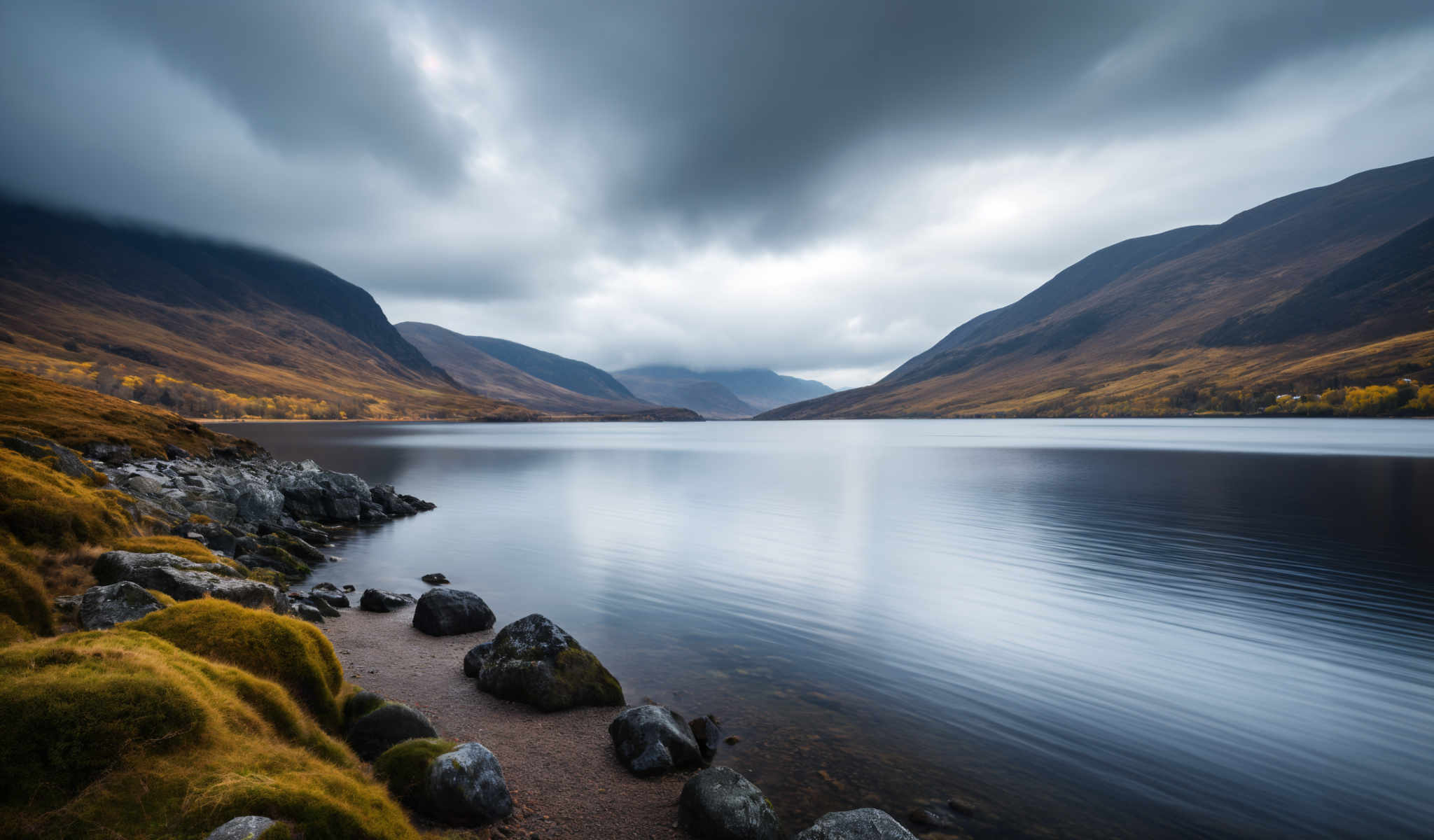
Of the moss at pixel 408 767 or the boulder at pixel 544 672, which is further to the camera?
the boulder at pixel 544 672

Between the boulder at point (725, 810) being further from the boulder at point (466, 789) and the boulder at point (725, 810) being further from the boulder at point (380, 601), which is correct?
the boulder at point (380, 601)

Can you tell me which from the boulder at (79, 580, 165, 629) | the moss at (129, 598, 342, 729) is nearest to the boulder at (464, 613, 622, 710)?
the moss at (129, 598, 342, 729)

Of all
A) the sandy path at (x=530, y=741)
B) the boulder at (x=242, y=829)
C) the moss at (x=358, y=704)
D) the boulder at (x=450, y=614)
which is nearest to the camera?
the boulder at (x=242, y=829)

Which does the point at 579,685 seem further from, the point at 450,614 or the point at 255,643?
the point at 450,614

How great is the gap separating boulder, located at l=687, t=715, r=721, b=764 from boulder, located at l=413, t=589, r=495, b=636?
8.40 m

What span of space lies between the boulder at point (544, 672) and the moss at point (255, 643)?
11.4 feet

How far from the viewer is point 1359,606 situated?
1920 cm

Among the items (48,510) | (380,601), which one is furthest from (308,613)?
(48,510)

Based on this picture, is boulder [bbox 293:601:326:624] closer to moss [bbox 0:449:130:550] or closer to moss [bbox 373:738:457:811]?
moss [bbox 0:449:130:550]

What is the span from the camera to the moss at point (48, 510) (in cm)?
1079

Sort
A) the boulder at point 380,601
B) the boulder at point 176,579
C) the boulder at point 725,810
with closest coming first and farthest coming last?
the boulder at point 725,810
the boulder at point 176,579
the boulder at point 380,601

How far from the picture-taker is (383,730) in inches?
361

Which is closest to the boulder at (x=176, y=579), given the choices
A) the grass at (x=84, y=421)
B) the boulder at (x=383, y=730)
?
the boulder at (x=383, y=730)

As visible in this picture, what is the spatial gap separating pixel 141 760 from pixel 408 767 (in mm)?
3663
